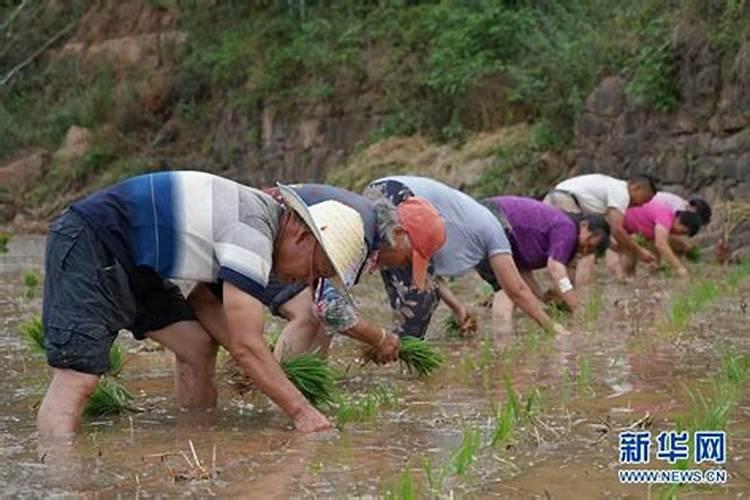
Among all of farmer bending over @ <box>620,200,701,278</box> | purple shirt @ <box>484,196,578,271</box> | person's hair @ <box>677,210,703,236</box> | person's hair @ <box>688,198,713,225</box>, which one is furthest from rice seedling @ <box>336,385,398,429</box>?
person's hair @ <box>688,198,713,225</box>

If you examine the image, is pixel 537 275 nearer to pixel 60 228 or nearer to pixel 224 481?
pixel 60 228

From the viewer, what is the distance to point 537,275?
12.3 metres

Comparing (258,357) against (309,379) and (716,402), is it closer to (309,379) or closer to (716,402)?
(309,379)

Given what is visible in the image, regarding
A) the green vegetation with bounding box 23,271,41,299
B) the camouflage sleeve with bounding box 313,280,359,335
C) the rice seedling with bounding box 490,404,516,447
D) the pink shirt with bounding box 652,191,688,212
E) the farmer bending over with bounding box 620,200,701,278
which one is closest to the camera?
the rice seedling with bounding box 490,404,516,447

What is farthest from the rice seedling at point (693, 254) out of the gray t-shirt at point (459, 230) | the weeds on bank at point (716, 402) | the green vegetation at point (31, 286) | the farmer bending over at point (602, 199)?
the weeds on bank at point (716, 402)

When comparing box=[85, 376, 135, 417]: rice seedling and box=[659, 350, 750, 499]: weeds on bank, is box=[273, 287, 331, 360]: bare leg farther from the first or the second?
box=[659, 350, 750, 499]: weeds on bank

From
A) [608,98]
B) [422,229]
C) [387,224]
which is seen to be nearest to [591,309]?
[422,229]

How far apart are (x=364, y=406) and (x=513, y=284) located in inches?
89.0

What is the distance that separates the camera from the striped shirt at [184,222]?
13.7ft

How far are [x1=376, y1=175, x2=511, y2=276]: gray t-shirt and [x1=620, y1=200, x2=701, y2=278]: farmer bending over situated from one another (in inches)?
216

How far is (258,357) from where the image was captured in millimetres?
4129

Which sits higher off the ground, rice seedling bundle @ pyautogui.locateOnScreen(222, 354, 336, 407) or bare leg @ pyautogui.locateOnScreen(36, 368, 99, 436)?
bare leg @ pyautogui.locateOnScreen(36, 368, 99, 436)

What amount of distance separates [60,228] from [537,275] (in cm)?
836

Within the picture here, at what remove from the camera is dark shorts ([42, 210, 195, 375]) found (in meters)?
4.23
